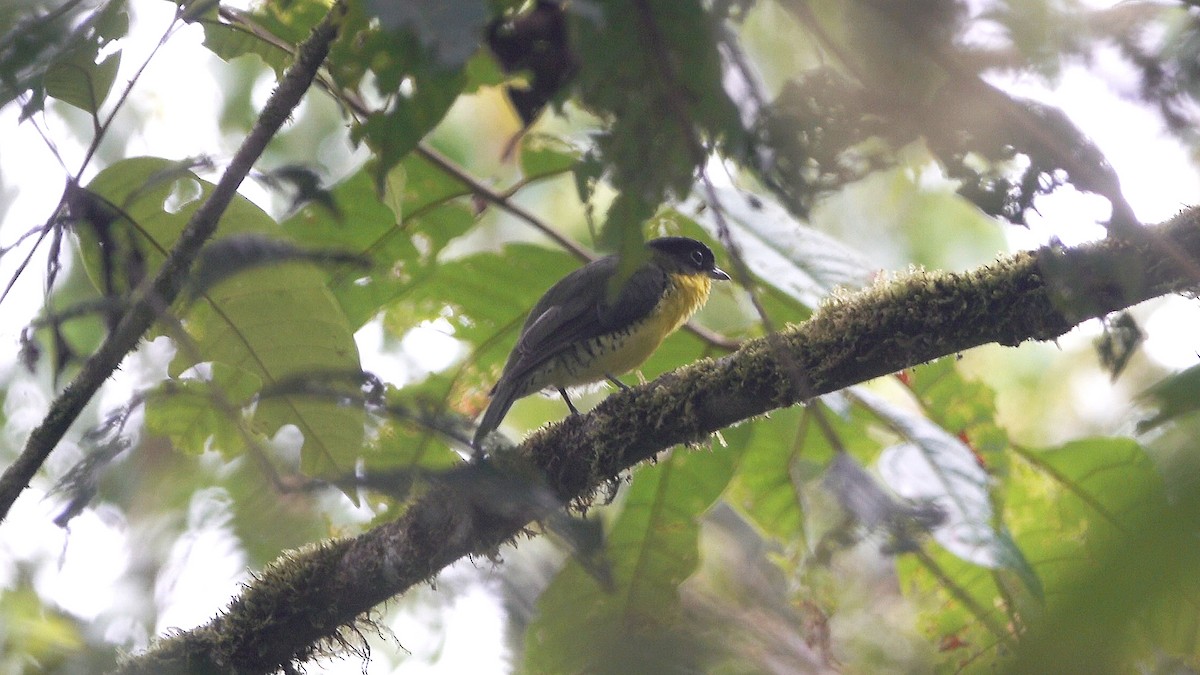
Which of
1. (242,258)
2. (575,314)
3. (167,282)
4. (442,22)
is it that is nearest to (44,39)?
(242,258)

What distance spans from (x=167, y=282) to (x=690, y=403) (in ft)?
4.52

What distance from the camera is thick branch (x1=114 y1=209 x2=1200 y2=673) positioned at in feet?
7.44

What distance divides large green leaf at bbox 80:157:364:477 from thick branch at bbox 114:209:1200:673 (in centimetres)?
32

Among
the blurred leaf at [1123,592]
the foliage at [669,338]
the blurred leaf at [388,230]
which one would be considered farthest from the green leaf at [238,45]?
the blurred leaf at [1123,592]

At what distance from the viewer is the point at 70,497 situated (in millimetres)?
1935

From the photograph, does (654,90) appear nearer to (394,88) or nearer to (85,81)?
(394,88)

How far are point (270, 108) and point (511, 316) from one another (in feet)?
6.34

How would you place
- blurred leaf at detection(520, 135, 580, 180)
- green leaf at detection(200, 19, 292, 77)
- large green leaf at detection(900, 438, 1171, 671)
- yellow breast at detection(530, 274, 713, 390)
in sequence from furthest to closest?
yellow breast at detection(530, 274, 713, 390), blurred leaf at detection(520, 135, 580, 180), large green leaf at detection(900, 438, 1171, 671), green leaf at detection(200, 19, 292, 77)

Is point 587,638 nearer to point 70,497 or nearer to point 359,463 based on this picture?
point 70,497

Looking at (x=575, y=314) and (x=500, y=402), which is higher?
(x=575, y=314)

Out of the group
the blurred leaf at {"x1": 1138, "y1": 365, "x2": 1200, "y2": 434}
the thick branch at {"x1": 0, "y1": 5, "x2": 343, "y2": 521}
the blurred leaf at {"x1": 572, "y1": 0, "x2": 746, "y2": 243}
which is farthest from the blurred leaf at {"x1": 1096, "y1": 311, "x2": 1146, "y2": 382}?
the thick branch at {"x1": 0, "y1": 5, "x2": 343, "y2": 521}

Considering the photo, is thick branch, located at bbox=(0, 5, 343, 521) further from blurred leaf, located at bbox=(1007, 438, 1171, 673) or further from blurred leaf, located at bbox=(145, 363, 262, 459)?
blurred leaf, located at bbox=(1007, 438, 1171, 673)

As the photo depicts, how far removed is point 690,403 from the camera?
2859mm

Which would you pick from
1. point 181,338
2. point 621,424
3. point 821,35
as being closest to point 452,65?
point 821,35
